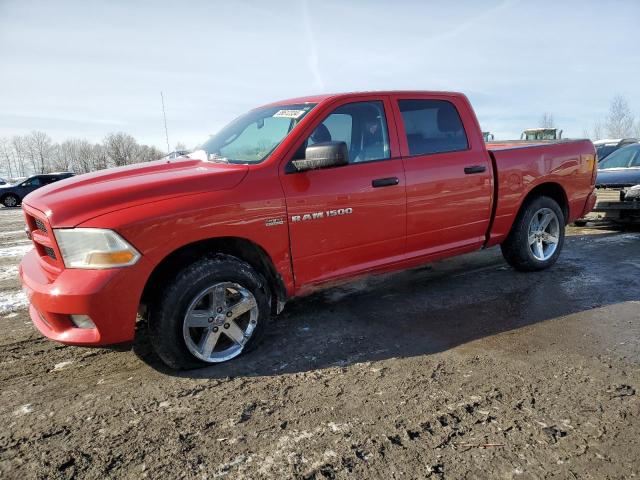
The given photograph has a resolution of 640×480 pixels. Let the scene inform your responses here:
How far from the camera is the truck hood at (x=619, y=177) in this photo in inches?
286

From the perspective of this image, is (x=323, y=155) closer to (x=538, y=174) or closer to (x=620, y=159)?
(x=538, y=174)

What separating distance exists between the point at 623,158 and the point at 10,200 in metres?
24.6

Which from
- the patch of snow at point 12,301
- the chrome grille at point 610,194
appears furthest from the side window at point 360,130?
the chrome grille at point 610,194

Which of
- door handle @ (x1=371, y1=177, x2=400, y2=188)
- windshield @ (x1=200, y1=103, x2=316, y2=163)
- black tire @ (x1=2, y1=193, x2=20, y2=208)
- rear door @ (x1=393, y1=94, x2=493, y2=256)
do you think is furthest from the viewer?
black tire @ (x1=2, y1=193, x2=20, y2=208)

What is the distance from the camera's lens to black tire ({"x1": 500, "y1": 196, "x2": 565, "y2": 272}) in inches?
188

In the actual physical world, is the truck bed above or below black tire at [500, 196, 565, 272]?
above

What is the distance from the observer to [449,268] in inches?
213

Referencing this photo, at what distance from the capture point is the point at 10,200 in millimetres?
21422

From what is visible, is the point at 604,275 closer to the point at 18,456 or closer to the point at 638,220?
the point at 638,220

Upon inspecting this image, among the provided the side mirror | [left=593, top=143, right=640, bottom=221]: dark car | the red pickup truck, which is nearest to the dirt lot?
the red pickup truck

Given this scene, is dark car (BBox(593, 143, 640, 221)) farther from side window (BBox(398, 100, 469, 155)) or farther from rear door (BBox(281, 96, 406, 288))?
rear door (BBox(281, 96, 406, 288))

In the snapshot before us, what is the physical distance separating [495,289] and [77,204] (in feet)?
12.6

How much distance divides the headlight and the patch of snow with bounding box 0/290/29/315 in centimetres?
223

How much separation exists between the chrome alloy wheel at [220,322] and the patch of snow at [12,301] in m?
2.45
